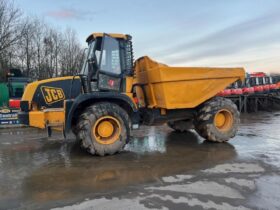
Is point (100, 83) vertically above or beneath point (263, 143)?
above

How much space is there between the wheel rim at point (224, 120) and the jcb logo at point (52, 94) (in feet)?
13.6

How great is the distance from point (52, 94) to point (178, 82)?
3123mm

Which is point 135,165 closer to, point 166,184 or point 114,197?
point 166,184

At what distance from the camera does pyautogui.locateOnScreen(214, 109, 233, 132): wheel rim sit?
24.5 feet

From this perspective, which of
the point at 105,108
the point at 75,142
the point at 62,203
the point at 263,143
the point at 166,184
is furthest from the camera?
the point at 75,142

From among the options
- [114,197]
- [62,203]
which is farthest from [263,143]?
[62,203]

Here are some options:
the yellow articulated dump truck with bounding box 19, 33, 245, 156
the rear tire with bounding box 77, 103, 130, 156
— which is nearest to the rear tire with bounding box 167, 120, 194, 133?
the yellow articulated dump truck with bounding box 19, 33, 245, 156

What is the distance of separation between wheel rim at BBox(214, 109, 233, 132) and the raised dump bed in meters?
0.63

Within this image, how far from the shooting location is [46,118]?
613 centimetres

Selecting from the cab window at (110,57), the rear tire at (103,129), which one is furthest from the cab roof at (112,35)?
the rear tire at (103,129)

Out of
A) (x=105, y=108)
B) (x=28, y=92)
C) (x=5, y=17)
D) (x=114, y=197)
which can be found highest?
(x=5, y=17)

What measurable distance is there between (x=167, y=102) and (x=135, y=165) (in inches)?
80.8

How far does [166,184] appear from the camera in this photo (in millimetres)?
4316

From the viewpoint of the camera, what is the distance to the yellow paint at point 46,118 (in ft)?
20.0
